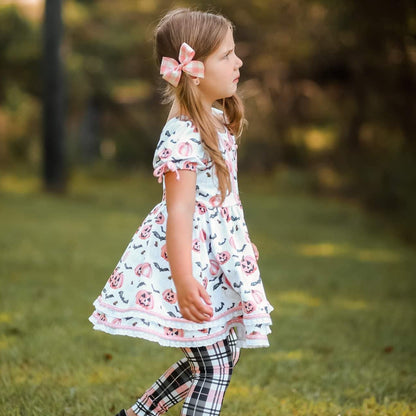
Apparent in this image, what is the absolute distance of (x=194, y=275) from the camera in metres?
2.20

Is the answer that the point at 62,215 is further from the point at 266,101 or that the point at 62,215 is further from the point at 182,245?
the point at 182,245

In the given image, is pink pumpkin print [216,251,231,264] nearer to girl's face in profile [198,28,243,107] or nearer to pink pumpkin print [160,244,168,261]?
pink pumpkin print [160,244,168,261]

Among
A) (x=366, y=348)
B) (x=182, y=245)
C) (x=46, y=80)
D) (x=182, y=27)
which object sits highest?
(x=46, y=80)

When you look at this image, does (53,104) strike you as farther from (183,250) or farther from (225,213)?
(183,250)

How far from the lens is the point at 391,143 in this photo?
13.2m

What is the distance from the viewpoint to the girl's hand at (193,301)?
2092 millimetres

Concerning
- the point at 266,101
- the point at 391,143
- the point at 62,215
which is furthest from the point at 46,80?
the point at 391,143

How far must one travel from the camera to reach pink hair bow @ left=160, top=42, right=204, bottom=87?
7.36ft

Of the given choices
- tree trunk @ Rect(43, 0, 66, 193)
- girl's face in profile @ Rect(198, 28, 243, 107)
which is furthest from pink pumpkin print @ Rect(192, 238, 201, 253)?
tree trunk @ Rect(43, 0, 66, 193)

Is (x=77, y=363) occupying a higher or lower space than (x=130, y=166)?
lower

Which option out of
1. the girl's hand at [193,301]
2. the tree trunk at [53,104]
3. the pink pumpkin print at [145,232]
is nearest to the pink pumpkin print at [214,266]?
the girl's hand at [193,301]

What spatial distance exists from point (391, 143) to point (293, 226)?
396 cm

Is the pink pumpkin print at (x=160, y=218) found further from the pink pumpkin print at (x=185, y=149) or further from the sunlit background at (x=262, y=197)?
the sunlit background at (x=262, y=197)

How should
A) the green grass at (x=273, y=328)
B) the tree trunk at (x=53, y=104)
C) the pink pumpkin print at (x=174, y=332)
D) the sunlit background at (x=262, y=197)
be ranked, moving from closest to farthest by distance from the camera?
the pink pumpkin print at (x=174, y=332) → the green grass at (x=273, y=328) → the sunlit background at (x=262, y=197) → the tree trunk at (x=53, y=104)
